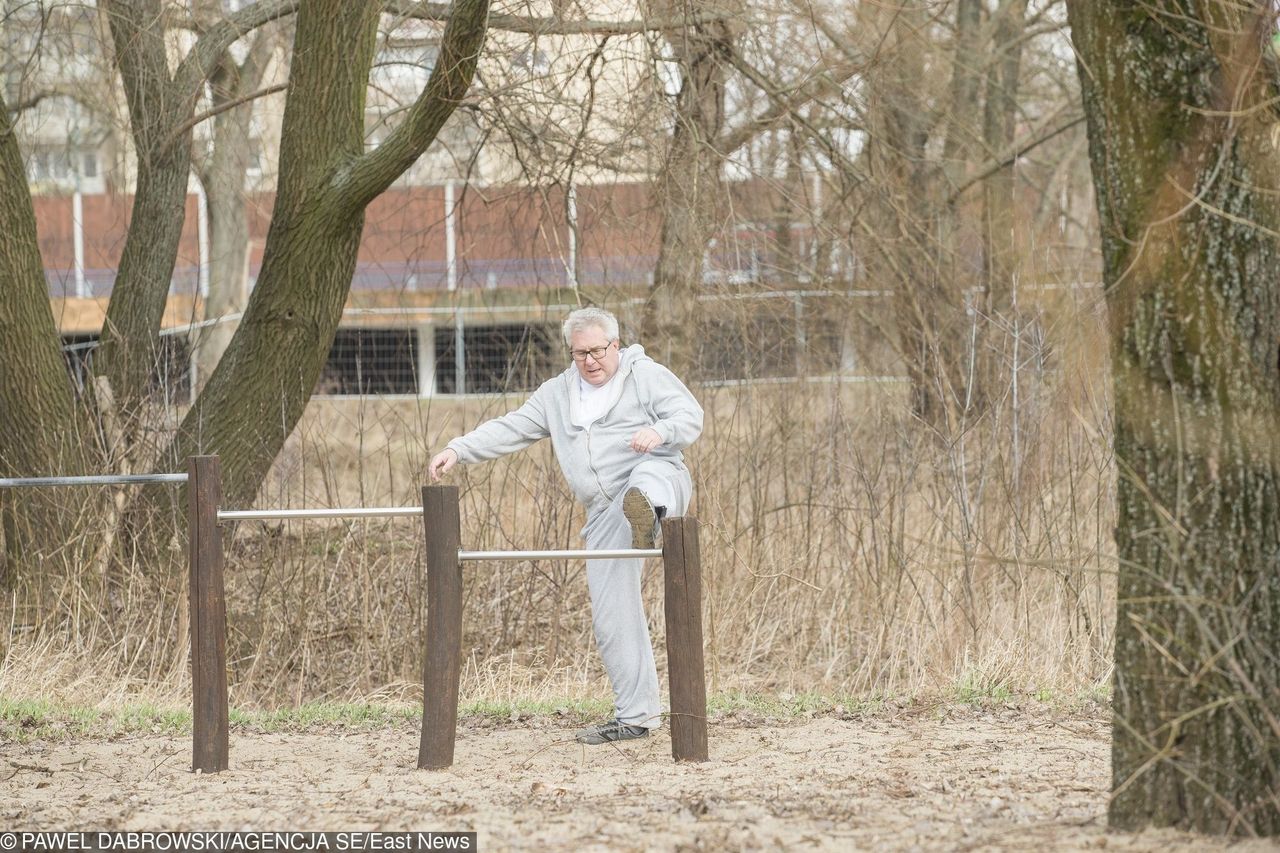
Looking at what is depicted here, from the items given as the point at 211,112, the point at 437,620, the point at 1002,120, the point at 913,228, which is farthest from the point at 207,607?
the point at 1002,120

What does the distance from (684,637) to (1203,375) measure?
2.16 metres

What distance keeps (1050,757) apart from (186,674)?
4303 mm

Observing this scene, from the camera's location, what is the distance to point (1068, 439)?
817 cm

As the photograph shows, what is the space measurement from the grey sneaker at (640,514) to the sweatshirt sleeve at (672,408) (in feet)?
0.68

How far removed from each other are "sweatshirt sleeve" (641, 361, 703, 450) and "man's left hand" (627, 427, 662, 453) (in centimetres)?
9

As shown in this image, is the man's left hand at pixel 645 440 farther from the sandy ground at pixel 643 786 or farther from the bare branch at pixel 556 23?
the bare branch at pixel 556 23

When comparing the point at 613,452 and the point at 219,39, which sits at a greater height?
the point at 219,39

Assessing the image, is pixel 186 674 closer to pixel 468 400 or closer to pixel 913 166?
pixel 468 400

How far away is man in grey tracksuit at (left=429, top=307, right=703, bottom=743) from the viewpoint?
549 cm

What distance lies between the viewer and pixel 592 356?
5.52 meters

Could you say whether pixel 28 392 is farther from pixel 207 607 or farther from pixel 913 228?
pixel 913 228

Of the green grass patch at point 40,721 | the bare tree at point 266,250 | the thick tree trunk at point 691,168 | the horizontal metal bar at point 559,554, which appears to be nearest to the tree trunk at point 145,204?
the bare tree at point 266,250

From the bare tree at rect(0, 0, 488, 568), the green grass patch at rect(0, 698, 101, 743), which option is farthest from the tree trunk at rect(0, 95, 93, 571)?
the green grass patch at rect(0, 698, 101, 743)

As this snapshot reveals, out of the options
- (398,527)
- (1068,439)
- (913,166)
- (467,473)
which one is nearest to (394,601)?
(467,473)
